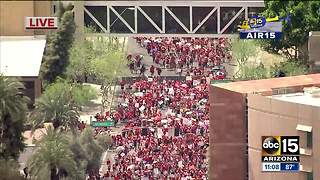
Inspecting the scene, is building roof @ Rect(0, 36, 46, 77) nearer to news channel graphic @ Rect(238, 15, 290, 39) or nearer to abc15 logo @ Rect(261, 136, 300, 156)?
news channel graphic @ Rect(238, 15, 290, 39)

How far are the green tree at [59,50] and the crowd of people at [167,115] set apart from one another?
412 cm

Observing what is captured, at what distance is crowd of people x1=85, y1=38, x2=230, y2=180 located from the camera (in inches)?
2003

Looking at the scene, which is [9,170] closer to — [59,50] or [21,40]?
[59,50]

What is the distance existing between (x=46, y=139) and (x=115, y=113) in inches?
620

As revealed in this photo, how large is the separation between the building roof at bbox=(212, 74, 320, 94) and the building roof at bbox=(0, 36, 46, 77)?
2999 cm

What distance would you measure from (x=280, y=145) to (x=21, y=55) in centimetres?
3840

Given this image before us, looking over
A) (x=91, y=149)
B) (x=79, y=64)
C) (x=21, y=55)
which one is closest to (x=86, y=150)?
(x=91, y=149)

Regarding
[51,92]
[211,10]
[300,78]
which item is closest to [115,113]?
[51,92]

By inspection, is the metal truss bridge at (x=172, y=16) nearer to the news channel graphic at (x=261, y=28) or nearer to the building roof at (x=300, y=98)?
the news channel graphic at (x=261, y=28)

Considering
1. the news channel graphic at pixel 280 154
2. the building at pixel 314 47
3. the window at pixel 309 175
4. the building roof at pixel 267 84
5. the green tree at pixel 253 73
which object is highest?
the building at pixel 314 47

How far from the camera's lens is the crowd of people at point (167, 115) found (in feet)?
167

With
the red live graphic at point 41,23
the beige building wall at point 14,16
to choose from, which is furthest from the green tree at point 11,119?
the beige building wall at point 14,16

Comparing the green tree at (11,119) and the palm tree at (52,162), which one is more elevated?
the green tree at (11,119)

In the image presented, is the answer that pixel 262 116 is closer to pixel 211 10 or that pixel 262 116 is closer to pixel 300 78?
pixel 300 78
